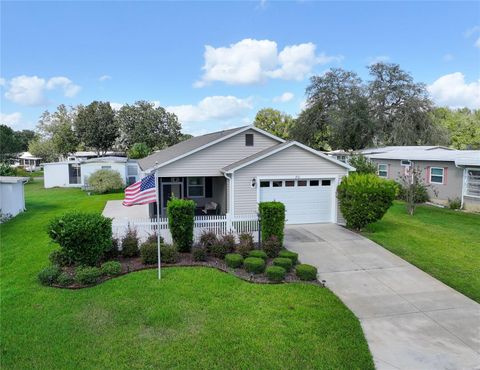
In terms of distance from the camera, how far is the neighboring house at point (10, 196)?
17705 mm

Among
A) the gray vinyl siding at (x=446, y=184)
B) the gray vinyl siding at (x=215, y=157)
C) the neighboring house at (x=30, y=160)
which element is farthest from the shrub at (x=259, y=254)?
the neighboring house at (x=30, y=160)

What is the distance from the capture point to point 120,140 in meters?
54.7

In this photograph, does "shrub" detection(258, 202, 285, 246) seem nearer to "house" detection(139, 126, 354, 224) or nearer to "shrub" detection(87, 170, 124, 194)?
"house" detection(139, 126, 354, 224)

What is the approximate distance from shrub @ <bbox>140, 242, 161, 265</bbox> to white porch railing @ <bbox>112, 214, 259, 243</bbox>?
6.31ft

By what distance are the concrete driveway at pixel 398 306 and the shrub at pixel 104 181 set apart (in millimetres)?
21438

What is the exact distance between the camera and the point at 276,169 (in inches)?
606

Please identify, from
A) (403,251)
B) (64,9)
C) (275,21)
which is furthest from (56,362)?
(275,21)

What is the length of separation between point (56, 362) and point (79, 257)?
431 centimetres

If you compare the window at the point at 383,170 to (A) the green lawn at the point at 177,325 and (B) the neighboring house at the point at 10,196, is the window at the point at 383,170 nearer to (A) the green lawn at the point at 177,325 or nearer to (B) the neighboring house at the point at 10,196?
(A) the green lawn at the point at 177,325

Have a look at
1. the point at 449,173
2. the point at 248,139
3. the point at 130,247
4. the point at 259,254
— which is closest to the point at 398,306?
the point at 259,254

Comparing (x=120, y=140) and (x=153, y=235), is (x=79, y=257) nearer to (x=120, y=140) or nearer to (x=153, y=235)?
(x=153, y=235)

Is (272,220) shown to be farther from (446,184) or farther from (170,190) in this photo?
(446,184)

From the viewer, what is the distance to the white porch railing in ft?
40.2

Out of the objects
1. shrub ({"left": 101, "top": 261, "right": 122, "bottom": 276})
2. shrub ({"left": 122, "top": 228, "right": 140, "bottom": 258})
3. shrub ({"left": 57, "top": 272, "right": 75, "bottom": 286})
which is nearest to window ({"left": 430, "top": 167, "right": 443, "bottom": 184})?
shrub ({"left": 122, "top": 228, "right": 140, "bottom": 258})
